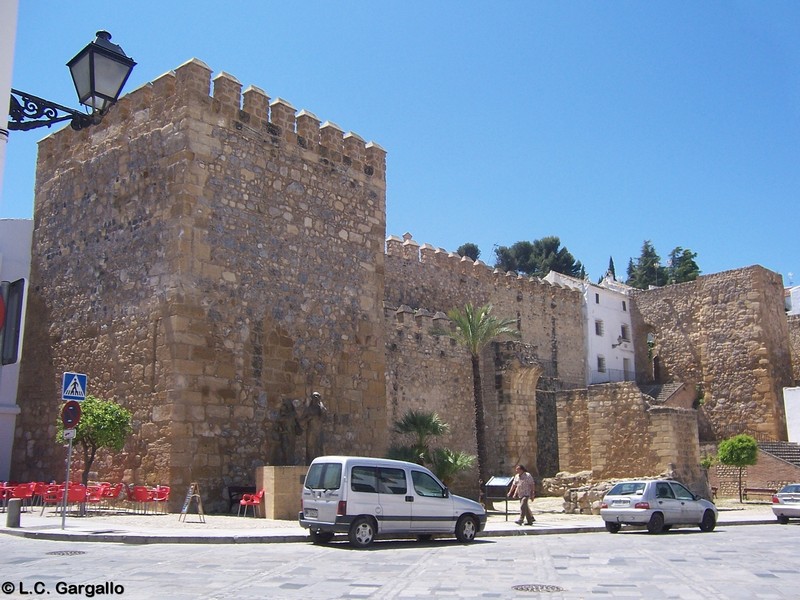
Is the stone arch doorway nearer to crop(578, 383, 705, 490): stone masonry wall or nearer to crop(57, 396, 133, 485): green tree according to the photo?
crop(578, 383, 705, 490): stone masonry wall

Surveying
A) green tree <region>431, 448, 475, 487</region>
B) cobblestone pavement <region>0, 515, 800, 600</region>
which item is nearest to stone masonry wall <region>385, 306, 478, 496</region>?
green tree <region>431, 448, 475, 487</region>

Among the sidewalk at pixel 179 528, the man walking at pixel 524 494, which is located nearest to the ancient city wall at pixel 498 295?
the man walking at pixel 524 494

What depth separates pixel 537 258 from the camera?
249ft

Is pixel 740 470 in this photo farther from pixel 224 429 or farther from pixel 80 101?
pixel 80 101

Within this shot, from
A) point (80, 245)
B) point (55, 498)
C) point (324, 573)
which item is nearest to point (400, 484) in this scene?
point (324, 573)

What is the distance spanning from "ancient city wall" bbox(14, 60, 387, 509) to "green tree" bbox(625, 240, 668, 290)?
182ft

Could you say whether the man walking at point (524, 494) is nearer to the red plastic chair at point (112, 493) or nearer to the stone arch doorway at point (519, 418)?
the red plastic chair at point (112, 493)

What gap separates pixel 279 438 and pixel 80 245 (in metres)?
6.26

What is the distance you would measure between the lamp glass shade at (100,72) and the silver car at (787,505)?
18134 millimetres

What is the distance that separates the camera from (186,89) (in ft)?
53.6

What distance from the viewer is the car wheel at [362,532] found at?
12.1 m

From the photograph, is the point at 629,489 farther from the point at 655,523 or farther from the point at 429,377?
the point at 429,377

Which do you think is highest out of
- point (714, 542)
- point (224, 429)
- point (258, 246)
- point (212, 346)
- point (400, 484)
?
point (258, 246)

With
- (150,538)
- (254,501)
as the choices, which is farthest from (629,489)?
(150,538)
